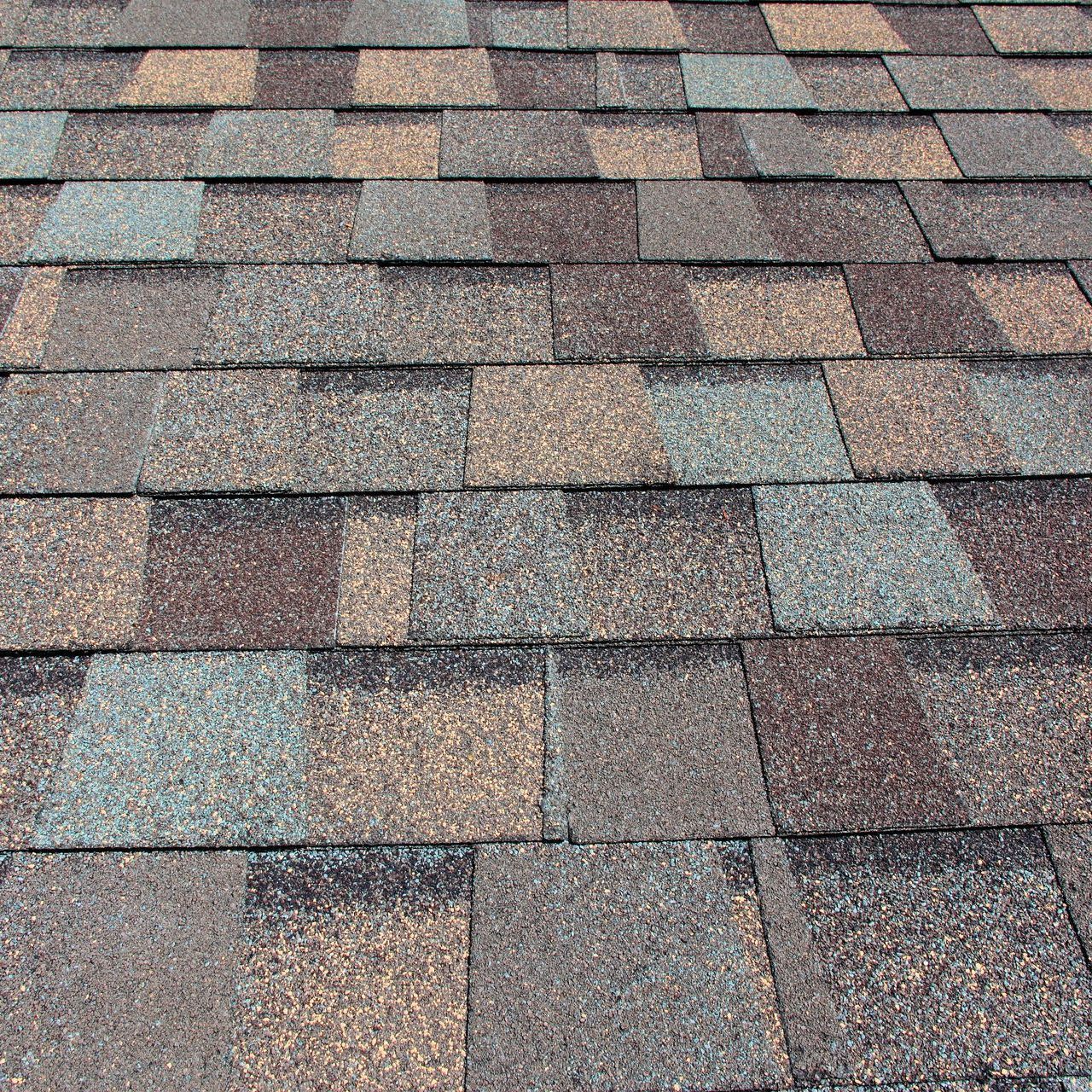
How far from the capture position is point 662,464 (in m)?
1.57

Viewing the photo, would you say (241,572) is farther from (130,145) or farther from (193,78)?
(193,78)

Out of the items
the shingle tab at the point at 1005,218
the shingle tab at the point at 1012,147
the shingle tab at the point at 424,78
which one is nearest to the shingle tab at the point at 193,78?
the shingle tab at the point at 424,78

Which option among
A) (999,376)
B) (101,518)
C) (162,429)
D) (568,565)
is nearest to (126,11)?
(162,429)

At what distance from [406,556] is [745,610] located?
0.60 meters

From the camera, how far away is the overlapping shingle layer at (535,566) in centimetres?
110

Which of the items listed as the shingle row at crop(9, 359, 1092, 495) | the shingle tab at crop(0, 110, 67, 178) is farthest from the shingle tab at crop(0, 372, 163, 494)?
the shingle tab at crop(0, 110, 67, 178)

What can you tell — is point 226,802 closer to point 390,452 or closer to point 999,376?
point 390,452

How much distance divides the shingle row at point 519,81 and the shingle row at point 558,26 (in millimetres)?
58

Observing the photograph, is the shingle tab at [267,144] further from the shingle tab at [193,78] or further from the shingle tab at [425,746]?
the shingle tab at [425,746]

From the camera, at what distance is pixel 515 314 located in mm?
1787

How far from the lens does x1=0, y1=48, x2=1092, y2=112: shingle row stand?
2.18m

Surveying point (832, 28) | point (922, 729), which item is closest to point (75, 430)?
point (922, 729)

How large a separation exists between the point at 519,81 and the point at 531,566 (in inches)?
61.3

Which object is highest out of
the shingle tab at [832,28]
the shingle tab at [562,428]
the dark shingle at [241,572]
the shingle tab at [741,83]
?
the shingle tab at [832,28]
